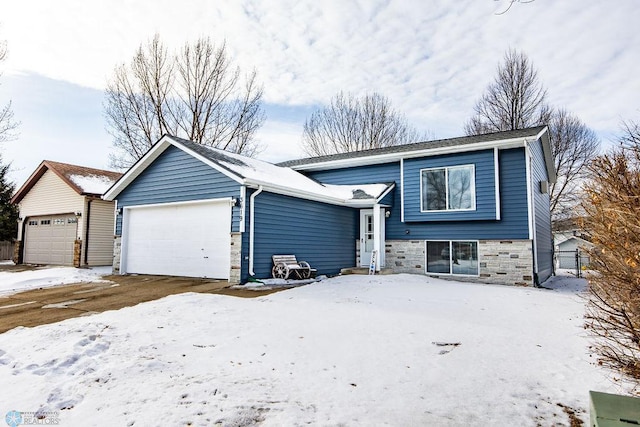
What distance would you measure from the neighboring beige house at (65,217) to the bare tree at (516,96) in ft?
72.0

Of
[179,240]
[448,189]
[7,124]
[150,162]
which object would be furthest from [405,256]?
[7,124]

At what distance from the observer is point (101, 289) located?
862cm

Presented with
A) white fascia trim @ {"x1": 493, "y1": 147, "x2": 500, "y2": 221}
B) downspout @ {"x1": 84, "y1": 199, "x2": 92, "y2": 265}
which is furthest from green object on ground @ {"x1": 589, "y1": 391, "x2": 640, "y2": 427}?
downspout @ {"x1": 84, "y1": 199, "x2": 92, "y2": 265}

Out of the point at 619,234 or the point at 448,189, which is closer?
the point at 619,234

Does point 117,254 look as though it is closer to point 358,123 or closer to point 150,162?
point 150,162

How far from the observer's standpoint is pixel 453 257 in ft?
39.1

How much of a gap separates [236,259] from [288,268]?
142 centimetres

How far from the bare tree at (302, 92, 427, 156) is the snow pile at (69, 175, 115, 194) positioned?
44.6ft

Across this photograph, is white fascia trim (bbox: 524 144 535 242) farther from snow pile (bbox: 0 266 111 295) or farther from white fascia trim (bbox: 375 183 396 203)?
snow pile (bbox: 0 266 111 295)

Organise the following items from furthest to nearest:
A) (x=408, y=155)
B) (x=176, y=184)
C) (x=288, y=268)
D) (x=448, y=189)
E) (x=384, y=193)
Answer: (x=408, y=155)
(x=384, y=193)
(x=448, y=189)
(x=176, y=184)
(x=288, y=268)

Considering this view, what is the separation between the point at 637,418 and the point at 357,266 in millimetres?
11574

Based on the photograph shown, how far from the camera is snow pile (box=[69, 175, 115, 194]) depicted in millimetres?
15381

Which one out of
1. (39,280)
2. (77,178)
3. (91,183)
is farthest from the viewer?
(91,183)

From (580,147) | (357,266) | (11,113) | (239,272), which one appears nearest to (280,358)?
(239,272)
